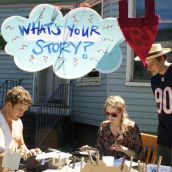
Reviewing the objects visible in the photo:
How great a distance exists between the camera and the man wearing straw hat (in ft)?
13.0

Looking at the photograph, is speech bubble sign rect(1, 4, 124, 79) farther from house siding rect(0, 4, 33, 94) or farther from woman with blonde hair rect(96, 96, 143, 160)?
house siding rect(0, 4, 33, 94)

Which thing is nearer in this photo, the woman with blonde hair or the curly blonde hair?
the curly blonde hair

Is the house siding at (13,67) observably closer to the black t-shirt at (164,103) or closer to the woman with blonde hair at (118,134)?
the woman with blonde hair at (118,134)

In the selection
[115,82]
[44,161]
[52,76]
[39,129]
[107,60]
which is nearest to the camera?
[44,161]

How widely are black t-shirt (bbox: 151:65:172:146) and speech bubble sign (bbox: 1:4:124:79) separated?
650 mm

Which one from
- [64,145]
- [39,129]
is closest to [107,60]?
[39,129]

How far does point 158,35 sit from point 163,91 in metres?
4.79

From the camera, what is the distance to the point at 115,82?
911cm

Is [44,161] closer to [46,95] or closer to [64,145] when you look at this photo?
[64,145]

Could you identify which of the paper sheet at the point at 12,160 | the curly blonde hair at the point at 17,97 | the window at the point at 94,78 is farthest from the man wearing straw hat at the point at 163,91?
the window at the point at 94,78

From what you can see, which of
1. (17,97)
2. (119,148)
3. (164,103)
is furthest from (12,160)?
(164,103)

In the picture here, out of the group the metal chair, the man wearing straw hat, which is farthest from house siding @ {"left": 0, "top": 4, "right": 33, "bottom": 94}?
the man wearing straw hat

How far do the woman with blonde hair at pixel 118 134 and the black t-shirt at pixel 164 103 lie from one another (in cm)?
33

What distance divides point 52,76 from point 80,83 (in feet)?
6.00
